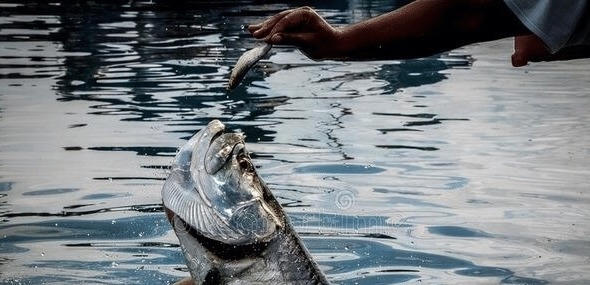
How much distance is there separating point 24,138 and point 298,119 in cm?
250

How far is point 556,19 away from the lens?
10.0ft

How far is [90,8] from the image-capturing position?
23906 mm

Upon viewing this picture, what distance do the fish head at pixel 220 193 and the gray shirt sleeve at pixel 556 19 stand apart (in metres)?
0.84

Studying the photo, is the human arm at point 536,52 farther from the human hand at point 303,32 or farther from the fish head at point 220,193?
the fish head at point 220,193

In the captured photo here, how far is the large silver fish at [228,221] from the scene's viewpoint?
3146mm

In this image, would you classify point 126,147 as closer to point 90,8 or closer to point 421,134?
point 421,134

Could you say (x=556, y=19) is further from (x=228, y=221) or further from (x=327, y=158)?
(x=327, y=158)

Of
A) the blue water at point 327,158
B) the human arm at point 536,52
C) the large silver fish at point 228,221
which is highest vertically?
the human arm at point 536,52

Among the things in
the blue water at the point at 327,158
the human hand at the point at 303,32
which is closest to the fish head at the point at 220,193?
the human hand at the point at 303,32

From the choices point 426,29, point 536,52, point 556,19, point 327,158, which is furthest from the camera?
point 327,158

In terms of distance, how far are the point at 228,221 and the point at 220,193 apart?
0.10 m

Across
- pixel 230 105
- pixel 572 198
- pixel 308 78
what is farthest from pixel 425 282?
pixel 308 78

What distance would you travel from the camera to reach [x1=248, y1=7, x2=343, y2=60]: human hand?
3.38 metres

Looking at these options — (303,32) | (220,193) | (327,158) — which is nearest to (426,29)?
(303,32)
